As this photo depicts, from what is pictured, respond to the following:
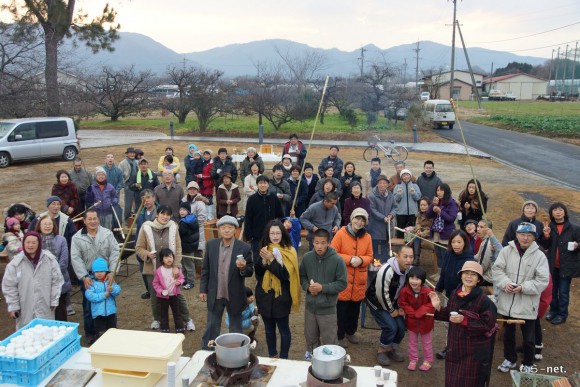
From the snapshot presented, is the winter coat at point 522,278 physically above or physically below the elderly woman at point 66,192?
below

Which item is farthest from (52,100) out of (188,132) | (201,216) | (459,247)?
(459,247)

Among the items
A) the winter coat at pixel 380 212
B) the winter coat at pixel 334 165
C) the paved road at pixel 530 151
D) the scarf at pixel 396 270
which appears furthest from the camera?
the paved road at pixel 530 151

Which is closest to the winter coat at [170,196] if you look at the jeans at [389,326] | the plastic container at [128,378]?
the jeans at [389,326]

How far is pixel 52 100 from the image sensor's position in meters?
21.2

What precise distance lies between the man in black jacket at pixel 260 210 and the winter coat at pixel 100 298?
2.09 metres

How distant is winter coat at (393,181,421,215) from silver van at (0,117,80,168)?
1309 centimetres

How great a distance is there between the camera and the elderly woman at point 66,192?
24.8 ft

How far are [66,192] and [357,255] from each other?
15.9ft

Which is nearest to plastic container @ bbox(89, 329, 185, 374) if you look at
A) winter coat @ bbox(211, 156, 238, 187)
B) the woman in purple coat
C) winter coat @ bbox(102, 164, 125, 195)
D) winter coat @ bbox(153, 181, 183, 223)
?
winter coat @ bbox(153, 181, 183, 223)

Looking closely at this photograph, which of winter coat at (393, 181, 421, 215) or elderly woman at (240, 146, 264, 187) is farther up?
elderly woman at (240, 146, 264, 187)

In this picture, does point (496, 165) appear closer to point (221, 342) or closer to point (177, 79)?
point (221, 342)

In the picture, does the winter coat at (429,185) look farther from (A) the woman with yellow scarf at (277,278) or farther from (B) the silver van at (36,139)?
(B) the silver van at (36,139)

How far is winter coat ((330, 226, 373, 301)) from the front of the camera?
5230mm

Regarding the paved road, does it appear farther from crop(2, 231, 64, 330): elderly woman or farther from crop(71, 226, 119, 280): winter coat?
crop(2, 231, 64, 330): elderly woman
